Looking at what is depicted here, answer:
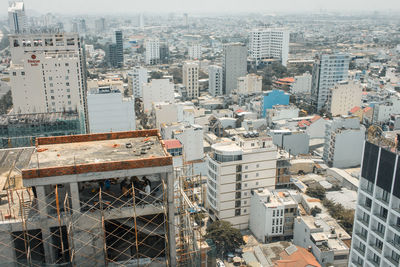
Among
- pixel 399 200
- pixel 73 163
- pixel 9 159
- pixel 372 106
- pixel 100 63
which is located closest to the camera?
pixel 73 163

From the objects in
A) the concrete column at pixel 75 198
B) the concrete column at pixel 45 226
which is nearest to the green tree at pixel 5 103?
the concrete column at pixel 45 226

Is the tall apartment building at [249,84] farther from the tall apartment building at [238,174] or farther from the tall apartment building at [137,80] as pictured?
the tall apartment building at [238,174]

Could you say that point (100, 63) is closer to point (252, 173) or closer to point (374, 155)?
point (252, 173)

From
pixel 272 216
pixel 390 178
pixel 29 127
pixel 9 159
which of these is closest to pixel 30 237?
pixel 9 159

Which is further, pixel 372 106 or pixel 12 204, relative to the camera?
pixel 372 106

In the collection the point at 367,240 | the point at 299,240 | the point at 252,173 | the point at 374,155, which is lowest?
the point at 299,240

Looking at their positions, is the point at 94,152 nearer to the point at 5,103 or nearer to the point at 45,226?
the point at 45,226

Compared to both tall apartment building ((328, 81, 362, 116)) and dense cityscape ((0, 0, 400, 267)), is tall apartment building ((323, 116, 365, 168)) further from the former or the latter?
tall apartment building ((328, 81, 362, 116))

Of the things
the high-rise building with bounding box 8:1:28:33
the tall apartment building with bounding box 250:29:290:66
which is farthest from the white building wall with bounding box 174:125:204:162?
the high-rise building with bounding box 8:1:28:33
